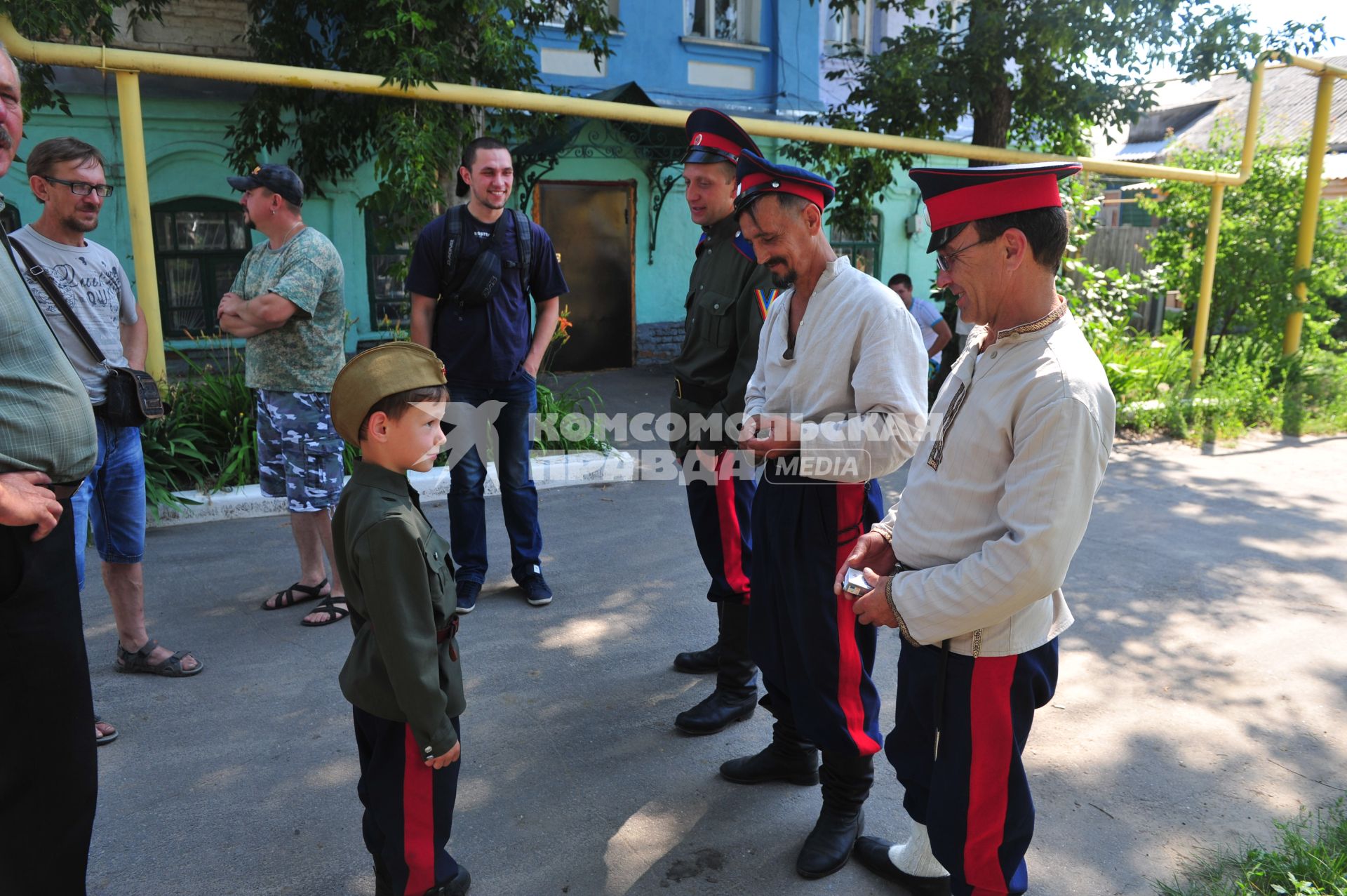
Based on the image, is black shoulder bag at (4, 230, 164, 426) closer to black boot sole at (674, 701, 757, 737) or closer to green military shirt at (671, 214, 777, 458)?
green military shirt at (671, 214, 777, 458)

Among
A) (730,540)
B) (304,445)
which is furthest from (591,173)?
(730,540)

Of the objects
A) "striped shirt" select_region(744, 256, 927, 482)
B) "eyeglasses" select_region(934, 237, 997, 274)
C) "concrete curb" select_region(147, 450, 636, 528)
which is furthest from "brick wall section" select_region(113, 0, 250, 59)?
"eyeglasses" select_region(934, 237, 997, 274)

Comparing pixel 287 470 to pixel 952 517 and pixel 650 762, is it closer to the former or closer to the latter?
pixel 650 762

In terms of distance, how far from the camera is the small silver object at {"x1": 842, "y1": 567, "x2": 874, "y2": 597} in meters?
2.24

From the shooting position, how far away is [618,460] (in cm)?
718

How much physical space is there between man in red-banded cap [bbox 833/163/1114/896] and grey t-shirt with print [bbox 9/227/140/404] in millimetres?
2963

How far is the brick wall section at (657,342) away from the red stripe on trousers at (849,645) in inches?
388

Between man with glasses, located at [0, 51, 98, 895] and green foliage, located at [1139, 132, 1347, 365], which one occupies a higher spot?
green foliage, located at [1139, 132, 1347, 365]

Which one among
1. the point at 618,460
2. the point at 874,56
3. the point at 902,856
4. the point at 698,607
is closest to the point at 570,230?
→ the point at 874,56

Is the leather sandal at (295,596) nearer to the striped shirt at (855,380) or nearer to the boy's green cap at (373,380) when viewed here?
the boy's green cap at (373,380)

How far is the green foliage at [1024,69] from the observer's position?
853 centimetres

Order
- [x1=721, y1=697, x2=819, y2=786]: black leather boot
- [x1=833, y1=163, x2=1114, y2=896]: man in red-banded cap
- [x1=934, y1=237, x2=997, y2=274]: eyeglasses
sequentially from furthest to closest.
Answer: [x1=721, y1=697, x2=819, y2=786]: black leather boot → [x1=934, y1=237, x2=997, y2=274]: eyeglasses → [x1=833, y1=163, x2=1114, y2=896]: man in red-banded cap

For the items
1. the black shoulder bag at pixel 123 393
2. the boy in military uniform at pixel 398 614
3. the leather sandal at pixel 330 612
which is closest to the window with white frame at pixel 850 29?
the leather sandal at pixel 330 612

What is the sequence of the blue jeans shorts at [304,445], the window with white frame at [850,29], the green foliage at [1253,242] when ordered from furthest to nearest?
the window with white frame at [850,29] < the green foliage at [1253,242] < the blue jeans shorts at [304,445]
